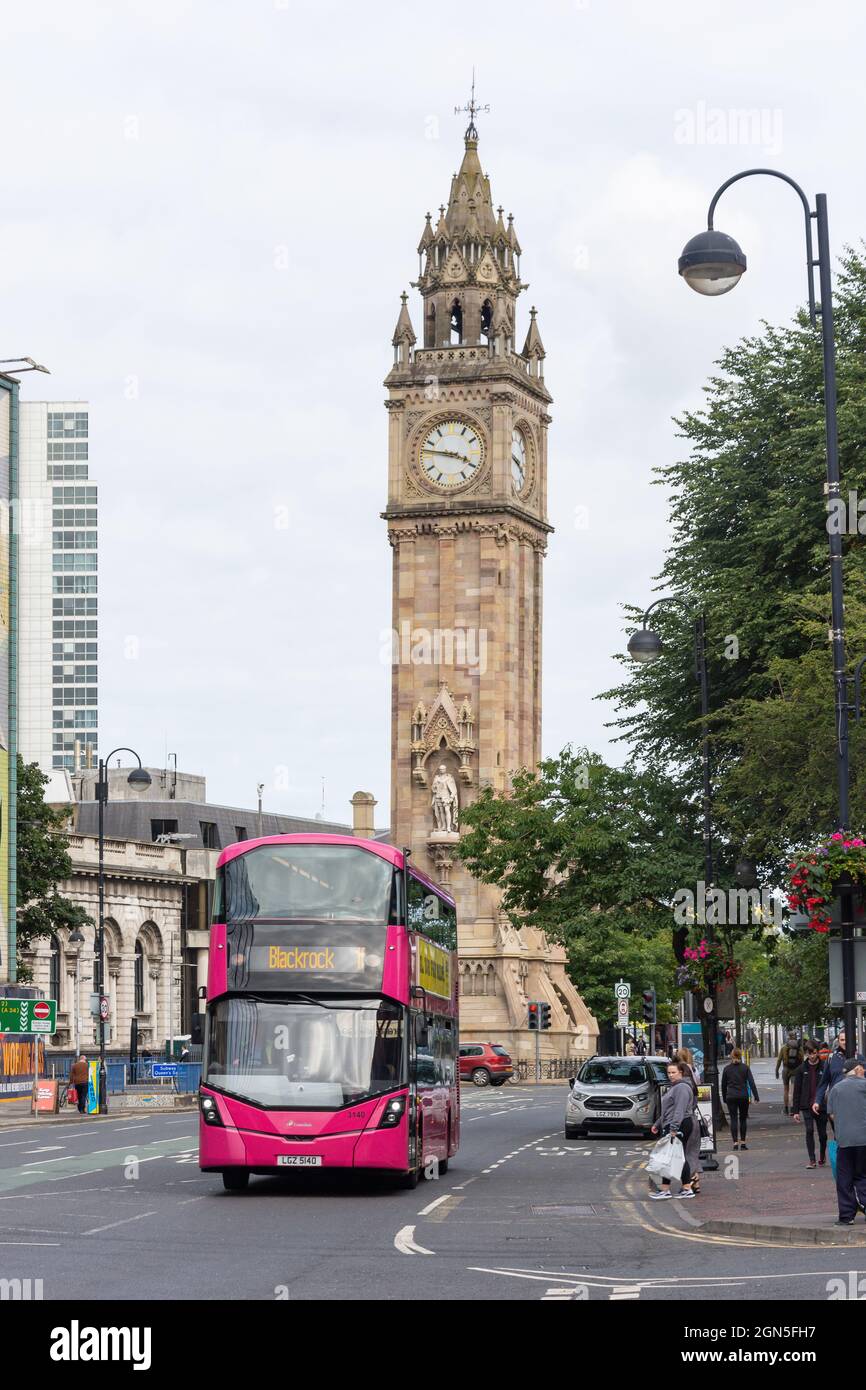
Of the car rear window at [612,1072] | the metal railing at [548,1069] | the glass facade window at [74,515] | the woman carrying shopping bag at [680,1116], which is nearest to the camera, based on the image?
the woman carrying shopping bag at [680,1116]

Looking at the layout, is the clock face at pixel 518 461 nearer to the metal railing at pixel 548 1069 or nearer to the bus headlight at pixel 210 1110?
the metal railing at pixel 548 1069

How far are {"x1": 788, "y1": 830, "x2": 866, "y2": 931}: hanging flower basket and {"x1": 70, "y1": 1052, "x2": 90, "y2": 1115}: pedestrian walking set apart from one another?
35471 mm

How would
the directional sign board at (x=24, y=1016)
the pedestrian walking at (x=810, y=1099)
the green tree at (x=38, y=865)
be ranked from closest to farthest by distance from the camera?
the pedestrian walking at (x=810, y=1099) < the directional sign board at (x=24, y=1016) < the green tree at (x=38, y=865)

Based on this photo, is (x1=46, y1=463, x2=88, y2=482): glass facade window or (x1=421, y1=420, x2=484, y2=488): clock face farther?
(x1=46, y1=463, x2=88, y2=482): glass facade window

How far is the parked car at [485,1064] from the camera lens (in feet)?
277

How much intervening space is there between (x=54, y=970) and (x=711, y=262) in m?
70.5

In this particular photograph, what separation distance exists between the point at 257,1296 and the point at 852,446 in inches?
1096

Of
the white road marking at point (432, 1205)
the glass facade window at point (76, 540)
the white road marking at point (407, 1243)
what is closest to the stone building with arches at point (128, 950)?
the white road marking at point (432, 1205)

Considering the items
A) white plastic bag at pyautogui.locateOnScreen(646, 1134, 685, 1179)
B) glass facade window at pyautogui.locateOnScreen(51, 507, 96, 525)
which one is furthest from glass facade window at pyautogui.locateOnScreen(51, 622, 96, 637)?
white plastic bag at pyautogui.locateOnScreen(646, 1134, 685, 1179)

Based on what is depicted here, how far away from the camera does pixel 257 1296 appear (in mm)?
15945

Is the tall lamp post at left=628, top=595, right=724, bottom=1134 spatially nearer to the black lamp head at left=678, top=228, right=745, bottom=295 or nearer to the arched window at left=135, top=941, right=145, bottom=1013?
the black lamp head at left=678, top=228, right=745, bottom=295

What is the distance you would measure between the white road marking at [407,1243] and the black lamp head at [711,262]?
9976 mm

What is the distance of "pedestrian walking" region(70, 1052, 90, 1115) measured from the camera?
58812 mm

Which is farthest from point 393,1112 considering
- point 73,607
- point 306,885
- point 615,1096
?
point 73,607
